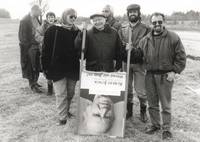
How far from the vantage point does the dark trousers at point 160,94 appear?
5996 mm

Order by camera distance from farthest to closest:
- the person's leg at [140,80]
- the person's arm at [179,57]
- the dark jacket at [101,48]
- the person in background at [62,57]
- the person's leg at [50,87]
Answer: the person's leg at [50,87] → the person's leg at [140,80] → the person in background at [62,57] → the dark jacket at [101,48] → the person's arm at [179,57]

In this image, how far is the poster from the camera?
607 cm

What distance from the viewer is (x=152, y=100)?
625cm

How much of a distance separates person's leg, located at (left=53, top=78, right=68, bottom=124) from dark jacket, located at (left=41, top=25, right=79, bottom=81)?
0.14 m

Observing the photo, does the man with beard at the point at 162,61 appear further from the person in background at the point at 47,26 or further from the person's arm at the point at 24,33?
the person's arm at the point at 24,33

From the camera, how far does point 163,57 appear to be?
19.3ft

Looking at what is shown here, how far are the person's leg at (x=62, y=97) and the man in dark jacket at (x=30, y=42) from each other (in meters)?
2.54

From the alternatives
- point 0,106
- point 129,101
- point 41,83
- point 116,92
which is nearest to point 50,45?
point 116,92

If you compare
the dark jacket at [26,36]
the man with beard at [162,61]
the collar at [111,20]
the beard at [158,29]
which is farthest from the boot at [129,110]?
the dark jacket at [26,36]

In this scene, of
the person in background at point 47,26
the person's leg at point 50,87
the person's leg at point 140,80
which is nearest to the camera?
the person's leg at point 140,80

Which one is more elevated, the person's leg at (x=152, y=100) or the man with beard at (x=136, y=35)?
the man with beard at (x=136, y=35)

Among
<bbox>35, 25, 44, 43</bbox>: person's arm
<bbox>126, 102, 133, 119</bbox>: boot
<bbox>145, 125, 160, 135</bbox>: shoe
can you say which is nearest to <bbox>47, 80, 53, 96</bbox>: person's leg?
<bbox>35, 25, 44, 43</bbox>: person's arm

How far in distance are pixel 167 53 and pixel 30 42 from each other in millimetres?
4181

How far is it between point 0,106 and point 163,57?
13.4 feet
